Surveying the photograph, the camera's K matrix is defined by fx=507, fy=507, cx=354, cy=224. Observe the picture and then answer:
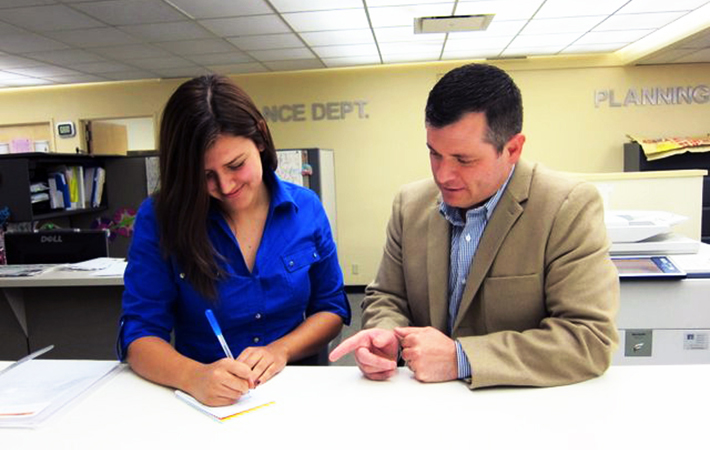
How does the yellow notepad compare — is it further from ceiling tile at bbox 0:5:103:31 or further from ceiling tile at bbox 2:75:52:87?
ceiling tile at bbox 2:75:52:87

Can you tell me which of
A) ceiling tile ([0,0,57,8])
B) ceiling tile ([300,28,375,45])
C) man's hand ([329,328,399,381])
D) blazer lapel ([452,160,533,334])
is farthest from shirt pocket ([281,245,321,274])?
ceiling tile ([300,28,375,45])

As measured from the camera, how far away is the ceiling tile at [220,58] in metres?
4.69

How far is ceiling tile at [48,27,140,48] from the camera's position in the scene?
12.6ft

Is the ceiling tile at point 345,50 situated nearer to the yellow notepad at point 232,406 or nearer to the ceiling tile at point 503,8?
the ceiling tile at point 503,8

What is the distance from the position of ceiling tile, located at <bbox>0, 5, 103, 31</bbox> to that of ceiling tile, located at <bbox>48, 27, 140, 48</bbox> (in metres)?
0.10

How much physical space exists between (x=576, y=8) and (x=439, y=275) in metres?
3.37

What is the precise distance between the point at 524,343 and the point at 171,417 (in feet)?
2.13

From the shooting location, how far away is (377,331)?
1.04 m

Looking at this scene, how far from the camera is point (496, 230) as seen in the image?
3.51 feet

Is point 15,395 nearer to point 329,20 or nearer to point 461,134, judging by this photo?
point 461,134

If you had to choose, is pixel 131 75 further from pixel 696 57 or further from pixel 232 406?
pixel 696 57

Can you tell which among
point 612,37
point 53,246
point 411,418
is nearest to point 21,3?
point 53,246

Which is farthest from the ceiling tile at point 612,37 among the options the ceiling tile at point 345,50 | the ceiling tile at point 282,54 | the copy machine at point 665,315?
the copy machine at point 665,315

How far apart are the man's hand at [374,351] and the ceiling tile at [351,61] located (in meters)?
4.40
